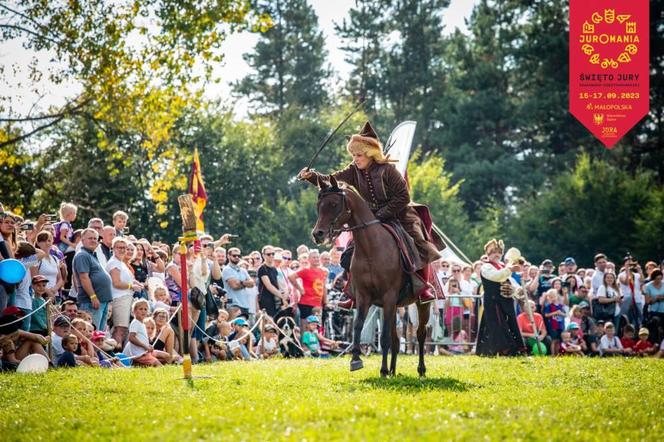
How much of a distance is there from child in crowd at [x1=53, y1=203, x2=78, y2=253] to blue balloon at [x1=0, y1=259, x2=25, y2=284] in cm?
291

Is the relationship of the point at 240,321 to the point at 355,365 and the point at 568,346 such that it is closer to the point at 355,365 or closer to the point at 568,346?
the point at 355,365

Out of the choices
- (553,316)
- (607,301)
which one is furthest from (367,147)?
(607,301)

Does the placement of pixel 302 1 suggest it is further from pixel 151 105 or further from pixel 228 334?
pixel 228 334

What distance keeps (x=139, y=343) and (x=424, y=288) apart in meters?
5.02

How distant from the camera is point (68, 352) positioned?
1298 centimetres

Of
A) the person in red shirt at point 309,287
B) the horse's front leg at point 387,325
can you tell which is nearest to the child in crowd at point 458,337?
the person in red shirt at point 309,287

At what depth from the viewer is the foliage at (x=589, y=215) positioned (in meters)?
41.8

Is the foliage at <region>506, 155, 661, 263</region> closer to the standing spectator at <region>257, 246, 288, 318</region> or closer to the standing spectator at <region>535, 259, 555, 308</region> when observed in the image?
the standing spectator at <region>535, 259, 555, 308</region>

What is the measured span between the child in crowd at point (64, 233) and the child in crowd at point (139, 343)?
197 centimetres

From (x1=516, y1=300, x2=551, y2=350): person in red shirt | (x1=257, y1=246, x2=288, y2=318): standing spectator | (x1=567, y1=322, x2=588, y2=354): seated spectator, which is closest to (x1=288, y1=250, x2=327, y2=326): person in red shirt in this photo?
(x1=257, y1=246, x2=288, y2=318): standing spectator

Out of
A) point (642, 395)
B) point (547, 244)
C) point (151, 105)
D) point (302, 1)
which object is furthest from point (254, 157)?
point (642, 395)

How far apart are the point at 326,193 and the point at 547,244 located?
114 ft

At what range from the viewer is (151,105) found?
891 inches

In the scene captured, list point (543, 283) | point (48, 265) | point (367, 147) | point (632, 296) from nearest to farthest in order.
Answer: point (367, 147), point (48, 265), point (632, 296), point (543, 283)
